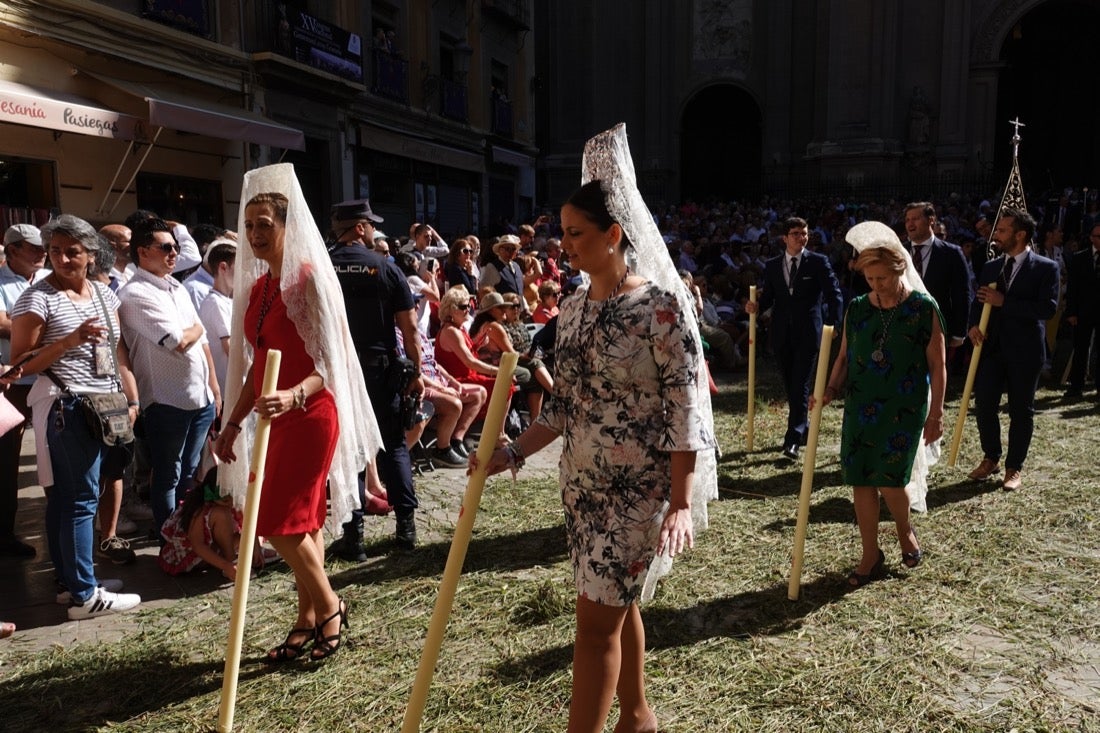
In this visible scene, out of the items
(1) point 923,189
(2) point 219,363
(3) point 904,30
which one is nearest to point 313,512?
(2) point 219,363

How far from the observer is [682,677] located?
11.9 feet

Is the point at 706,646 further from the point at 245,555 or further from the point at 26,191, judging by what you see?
the point at 26,191

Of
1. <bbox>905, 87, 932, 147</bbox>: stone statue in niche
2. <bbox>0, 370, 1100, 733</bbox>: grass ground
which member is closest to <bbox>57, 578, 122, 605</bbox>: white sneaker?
<bbox>0, 370, 1100, 733</bbox>: grass ground

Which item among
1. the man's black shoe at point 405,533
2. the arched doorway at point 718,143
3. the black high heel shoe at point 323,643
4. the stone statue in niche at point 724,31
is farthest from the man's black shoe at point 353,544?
the stone statue in niche at point 724,31

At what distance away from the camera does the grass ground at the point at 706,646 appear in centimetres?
334

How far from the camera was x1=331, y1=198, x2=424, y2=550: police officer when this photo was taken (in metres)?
4.96

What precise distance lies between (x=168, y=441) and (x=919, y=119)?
27.2 m

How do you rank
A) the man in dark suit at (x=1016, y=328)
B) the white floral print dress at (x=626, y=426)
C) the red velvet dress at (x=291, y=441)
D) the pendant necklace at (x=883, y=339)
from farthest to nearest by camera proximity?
the man in dark suit at (x=1016, y=328) < the pendant necklace at (x=883, y=339) < the red velvet dress at (x=291, y=441) < the white floral print dress at (x=626, y=426)

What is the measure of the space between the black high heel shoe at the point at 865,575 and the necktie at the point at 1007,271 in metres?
2.97

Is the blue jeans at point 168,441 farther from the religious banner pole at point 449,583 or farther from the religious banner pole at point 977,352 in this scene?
the religious banner pole at point 977,352

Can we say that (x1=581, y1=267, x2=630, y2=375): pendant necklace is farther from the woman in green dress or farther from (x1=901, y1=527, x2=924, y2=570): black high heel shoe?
(x1=901, y1=527, x2=924, y2=570): black high heel shoe

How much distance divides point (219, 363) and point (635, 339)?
13.6 feet

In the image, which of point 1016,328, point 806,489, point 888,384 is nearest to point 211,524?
point 806,489

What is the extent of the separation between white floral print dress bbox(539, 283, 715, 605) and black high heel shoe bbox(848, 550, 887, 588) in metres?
2.31
